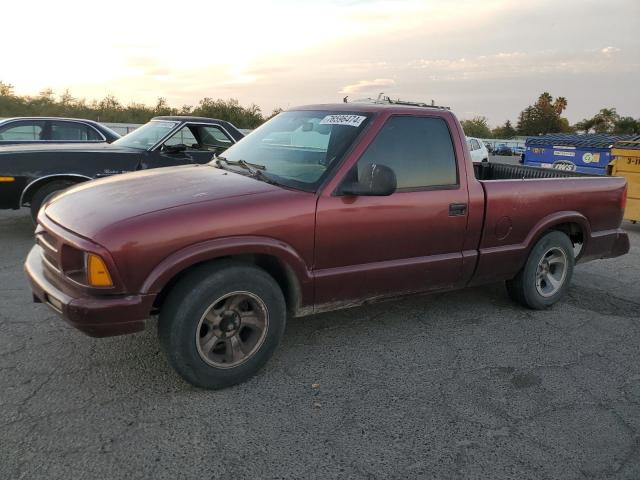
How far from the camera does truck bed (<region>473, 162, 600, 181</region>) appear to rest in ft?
17.5

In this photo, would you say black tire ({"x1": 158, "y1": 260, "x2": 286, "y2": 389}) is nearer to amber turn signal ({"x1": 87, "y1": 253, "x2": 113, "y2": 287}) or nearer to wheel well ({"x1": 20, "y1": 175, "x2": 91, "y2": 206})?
amber turn signal ({"x1": 87, "y1": 253, "x2": 113, "y2": 287})

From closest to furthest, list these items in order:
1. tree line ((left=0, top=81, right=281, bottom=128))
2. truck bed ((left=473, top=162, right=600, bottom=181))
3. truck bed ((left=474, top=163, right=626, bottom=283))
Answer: truck bed ((left=474, top=163, right=626, bottom=283)), truck bed ((left=473, top=162, right=600, bottom=181)), tree line ((left=0, top=81, right=281, bottom=128))

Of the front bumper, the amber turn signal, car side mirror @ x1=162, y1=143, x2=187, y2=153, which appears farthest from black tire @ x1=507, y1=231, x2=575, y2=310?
car side mirror @ x1=162, y1=143, x2=187, y2=153

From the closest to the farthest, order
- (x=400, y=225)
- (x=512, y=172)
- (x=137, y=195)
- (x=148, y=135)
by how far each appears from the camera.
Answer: (x=137, y=195), (x=400, y=225), (x=512, y=172), (x=148, y=135)

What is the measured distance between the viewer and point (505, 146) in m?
46.3

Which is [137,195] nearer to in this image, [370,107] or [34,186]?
[370,107]

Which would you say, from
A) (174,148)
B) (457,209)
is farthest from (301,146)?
(174,148)

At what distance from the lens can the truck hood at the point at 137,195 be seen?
9.53ft

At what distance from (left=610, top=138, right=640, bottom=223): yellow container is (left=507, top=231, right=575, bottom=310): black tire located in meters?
5.12

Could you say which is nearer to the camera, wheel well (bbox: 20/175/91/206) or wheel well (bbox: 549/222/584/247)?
wheel well (bbox: 549/222/584/247)

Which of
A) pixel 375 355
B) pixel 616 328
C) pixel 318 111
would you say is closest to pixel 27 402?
pixel 375 355

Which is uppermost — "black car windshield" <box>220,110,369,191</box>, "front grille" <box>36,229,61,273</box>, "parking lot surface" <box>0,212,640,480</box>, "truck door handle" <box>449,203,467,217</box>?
"black car windshield" <box>220,110,369,191</box>

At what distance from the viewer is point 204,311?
9.68 ft

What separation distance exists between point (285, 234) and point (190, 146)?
15.1ft
